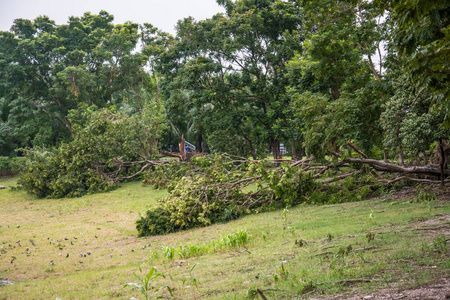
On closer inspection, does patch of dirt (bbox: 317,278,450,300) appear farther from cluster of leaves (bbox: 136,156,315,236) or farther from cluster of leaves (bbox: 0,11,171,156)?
cluster of leaves (bbox: 0,11,171,156)

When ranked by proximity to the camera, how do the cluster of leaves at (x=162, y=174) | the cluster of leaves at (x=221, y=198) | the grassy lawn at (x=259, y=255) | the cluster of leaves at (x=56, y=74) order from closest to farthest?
the grassy lawn at (x=259, y=255)
the cluster of leaves at (x=221, y=198)
the cluster of leaves at (x=162, y=174)
the cluster of leaves at (x=56, y=74)

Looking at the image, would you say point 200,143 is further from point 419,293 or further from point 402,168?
point 419,293

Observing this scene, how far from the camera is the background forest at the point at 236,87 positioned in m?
8.30

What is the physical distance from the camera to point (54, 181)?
1816 cm

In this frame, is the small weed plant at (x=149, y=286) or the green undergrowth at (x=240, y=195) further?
the green undergrowth at (x=240, y=195)

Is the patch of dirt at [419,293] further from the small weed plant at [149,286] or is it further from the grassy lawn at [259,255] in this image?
the small weed plant at [149,286]

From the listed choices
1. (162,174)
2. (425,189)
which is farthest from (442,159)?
(162,174)

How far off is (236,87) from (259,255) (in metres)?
16.1

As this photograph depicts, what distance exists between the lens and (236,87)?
69.1 ft

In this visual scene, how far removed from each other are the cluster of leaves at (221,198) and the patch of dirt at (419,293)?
6.99 meters

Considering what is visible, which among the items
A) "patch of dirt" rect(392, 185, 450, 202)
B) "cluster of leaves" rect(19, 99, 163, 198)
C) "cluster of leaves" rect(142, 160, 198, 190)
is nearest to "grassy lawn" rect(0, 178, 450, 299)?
"patch of dirt" rect(392, 185, 450, 202)

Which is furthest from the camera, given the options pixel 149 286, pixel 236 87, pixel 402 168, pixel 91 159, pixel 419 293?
pixel 236 87

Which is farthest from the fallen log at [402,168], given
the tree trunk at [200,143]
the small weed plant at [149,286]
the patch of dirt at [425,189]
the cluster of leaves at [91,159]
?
the tree trunk at [200,143]

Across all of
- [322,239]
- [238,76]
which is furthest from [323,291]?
[238,76]
